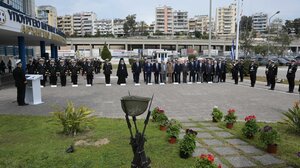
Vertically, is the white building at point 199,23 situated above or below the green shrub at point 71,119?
above

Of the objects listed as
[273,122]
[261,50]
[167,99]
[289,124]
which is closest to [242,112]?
[273,122]

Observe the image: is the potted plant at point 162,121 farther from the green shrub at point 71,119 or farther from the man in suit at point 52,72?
the man in suit at point 52,72

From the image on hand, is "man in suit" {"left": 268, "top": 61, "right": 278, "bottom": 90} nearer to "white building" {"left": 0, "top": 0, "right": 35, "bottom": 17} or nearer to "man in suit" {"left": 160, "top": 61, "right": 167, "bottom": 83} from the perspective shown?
"man in suit" {"left": 160, "top": 61, "right": 167, "bottom": 83}

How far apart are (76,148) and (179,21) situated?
147m

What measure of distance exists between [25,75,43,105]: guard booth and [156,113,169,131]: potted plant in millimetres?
6217

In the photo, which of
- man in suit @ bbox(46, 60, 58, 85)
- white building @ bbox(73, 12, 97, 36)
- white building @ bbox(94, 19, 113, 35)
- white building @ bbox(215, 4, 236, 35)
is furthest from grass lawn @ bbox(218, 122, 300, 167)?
white building @ bbox(215, 4, 236, 35)

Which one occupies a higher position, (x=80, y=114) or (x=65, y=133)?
(x=80, y=114)

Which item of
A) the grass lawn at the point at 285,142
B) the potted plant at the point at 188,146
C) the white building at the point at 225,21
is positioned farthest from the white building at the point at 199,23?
the potted plant at the point at 188,146

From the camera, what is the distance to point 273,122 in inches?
350

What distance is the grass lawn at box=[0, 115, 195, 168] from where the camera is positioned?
562 centimetres

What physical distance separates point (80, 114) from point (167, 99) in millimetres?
6310

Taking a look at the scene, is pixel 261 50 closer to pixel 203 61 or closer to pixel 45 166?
pixel 203 61

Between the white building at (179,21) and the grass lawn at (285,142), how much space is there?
141106 mm

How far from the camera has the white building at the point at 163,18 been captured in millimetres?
143125
